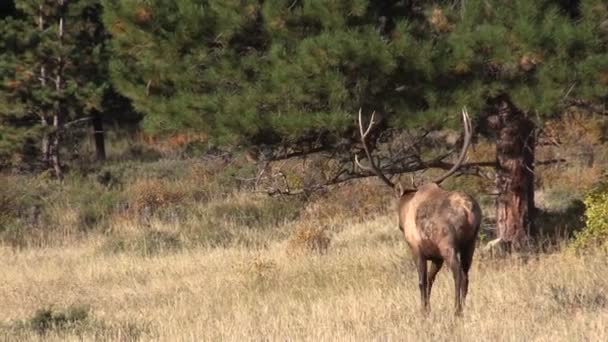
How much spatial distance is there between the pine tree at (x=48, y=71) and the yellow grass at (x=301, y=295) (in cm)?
738

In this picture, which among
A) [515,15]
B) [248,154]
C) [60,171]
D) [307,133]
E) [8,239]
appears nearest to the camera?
[515,15]

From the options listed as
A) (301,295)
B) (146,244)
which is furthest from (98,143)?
(301,295)

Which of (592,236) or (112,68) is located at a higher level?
(112,68)

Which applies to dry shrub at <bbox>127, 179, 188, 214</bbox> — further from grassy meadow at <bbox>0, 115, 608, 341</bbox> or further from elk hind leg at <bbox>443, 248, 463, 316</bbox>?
elk hind leg at <bbox>443, 248, 463, 316</bbox>

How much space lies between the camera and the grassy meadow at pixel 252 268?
7574 mm

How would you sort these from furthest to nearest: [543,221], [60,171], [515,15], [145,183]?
[60,171] → [145,183] → [543,221] → [515,15]

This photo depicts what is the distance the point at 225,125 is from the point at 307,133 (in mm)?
819

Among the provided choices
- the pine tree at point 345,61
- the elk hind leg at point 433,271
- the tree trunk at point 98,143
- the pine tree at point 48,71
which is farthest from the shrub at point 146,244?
the tree trunk at point 98,143

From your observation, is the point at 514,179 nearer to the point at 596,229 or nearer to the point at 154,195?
the point at 596,229

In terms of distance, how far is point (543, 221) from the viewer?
13.1 metres

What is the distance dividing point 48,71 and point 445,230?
16.7 metres

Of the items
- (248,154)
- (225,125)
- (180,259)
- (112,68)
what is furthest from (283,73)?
(180,259)

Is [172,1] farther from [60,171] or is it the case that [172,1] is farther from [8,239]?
[60,171]

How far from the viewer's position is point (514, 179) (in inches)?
437
